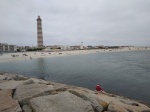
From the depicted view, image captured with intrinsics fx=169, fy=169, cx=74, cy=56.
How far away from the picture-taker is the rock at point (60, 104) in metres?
5.76

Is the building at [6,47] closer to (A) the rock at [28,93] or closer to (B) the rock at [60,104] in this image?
(A) the rock at [28,93]

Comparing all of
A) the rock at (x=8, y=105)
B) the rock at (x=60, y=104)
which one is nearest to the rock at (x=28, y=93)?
the rock at (x=8, y=105)

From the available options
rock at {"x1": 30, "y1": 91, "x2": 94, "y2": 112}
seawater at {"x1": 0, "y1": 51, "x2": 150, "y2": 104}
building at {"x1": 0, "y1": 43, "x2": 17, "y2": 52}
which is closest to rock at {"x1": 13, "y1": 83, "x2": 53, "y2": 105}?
rock at {"x1": 30, "y1": 91, "x2": 94, "y2": 112}

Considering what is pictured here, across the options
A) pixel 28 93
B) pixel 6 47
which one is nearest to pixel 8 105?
pixel 28 93

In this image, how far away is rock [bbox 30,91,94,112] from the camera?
18.9 ft

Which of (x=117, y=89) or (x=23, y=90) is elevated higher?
(x=23, y=90)

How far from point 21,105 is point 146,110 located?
5.67 metres

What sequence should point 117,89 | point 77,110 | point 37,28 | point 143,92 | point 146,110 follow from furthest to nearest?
point 37,28, point 117,89, point 143,92, point 146,110, point 77,110

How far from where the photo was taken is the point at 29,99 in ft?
22.2

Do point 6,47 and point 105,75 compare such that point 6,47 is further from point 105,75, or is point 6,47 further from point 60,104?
point 60,104

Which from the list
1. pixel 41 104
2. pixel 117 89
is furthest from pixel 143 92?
pixel 41 104

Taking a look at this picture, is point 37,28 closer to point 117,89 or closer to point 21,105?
point 117,89

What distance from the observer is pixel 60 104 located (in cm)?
607

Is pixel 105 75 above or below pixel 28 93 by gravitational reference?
below
